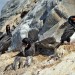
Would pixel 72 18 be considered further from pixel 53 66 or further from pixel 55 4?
pixel 55 4

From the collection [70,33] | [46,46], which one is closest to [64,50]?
[70,33]

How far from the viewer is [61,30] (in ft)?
96.5

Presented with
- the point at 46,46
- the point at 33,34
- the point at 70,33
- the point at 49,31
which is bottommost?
the point at 46,46

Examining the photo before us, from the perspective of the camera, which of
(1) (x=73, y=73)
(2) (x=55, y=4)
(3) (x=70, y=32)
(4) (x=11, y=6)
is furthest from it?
(4) (x=11, y=6)

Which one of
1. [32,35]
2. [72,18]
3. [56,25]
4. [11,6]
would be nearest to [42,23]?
[32,35]

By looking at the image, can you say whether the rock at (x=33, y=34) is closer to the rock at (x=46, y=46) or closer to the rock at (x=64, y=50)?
the rock at (x=46, y=46)

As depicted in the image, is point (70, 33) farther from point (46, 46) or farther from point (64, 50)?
point (64, 50)

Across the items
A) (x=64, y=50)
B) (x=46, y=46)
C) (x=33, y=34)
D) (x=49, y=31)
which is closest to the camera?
(x=64, y=50)

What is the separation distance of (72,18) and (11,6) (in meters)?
32.0

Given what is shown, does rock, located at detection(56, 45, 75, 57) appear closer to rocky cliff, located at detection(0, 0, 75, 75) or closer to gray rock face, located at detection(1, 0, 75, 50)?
rocky cliff, located at detection(0, 0, 75, 75)

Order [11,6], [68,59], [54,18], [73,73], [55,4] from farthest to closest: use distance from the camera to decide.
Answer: [11,6], [55,4], [54,18], [68,59], [73,73]

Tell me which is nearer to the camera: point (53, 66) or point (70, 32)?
point (53, 66)

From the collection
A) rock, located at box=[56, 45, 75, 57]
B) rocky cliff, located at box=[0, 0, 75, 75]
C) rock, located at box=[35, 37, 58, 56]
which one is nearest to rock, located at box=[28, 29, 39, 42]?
rocky cliff, located at box=[0, 0, 75, 75]

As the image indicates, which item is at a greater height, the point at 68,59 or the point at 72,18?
the point at 72,18
